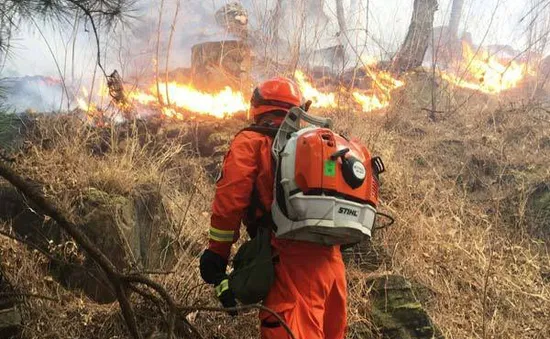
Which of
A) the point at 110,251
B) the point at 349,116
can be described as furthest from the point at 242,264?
the point at 349,116

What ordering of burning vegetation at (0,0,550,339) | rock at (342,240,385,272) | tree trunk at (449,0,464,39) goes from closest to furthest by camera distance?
burning vegetation at (0,0,550,339) → rock at (342,240,385,272) → tree trunk at (449,0,464,39)

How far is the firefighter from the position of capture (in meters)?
2.35

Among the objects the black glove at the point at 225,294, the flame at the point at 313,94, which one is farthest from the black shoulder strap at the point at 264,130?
the flame at the point at 313,94

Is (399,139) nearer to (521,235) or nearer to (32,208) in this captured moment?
(521,235)

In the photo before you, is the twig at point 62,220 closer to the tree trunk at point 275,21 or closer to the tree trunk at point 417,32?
the tree trunk at point 275,21

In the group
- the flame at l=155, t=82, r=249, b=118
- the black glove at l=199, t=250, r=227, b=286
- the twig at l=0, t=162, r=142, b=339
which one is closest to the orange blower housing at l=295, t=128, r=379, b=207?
the black glove at l=199, t=250, r=227, b=286

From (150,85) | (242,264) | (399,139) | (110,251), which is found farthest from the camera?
(150,85)

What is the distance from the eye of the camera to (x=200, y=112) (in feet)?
25.7

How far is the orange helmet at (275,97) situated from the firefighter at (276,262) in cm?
12

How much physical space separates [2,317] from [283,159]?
6.67ft

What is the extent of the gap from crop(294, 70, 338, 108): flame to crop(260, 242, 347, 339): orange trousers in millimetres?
5462

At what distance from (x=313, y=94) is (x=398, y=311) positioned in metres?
5.08

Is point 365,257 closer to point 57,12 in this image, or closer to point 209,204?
point 209,204

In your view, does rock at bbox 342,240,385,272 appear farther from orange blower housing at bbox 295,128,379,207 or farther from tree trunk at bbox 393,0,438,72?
tree trunk at bbox 393,0,438,72
